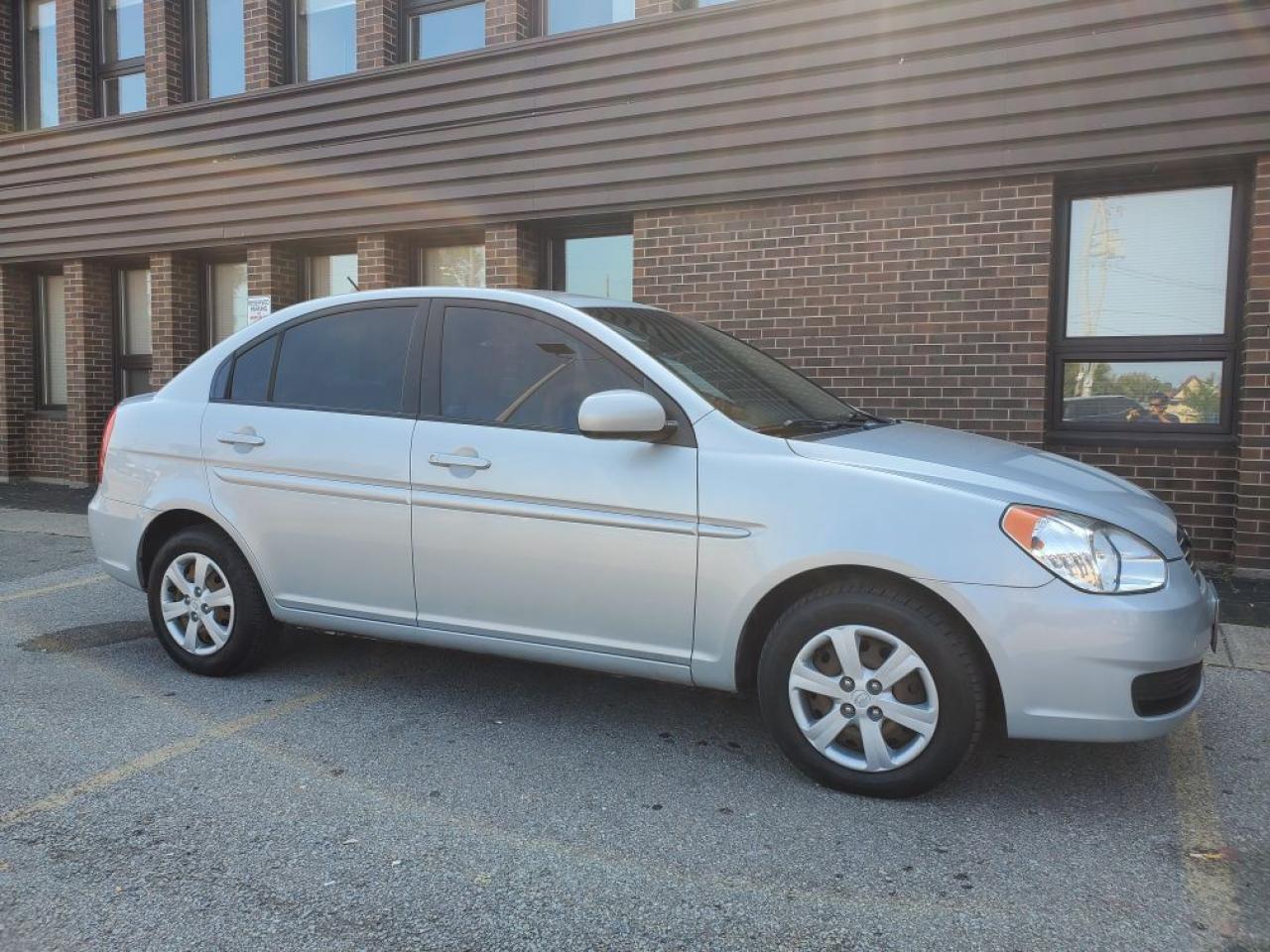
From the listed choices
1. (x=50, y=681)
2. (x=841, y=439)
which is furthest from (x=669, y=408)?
(x=50, y=681)

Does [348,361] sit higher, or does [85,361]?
[85,361]

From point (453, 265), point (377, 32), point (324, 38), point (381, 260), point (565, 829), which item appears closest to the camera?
point (565, 829)

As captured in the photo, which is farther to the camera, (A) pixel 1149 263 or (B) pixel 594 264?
(B) pixel 594 264

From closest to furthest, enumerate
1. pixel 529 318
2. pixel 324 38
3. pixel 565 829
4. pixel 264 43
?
1. pixel 565 829
2. pixel 529 318
3. pixel 264 43
4. pixel 324 38

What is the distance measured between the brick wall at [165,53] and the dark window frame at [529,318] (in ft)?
26.8

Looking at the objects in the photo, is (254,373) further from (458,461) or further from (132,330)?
(132,330)

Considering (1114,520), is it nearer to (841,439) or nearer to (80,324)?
(841,439)

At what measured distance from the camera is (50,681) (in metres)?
4.35

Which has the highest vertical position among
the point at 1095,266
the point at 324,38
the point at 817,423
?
the point at 324,38

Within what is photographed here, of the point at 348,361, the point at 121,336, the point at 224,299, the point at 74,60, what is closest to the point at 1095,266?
the point at 348,361

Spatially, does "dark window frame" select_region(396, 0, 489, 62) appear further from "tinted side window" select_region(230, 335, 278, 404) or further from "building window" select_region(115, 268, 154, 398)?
"tinted side window" select_region(230, 335, 278, 404)

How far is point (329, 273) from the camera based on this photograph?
32.8 ft

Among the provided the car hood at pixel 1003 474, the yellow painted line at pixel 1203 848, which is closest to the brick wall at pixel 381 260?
the car hood at pixel 1003 474

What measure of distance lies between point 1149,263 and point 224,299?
888 centimetres
